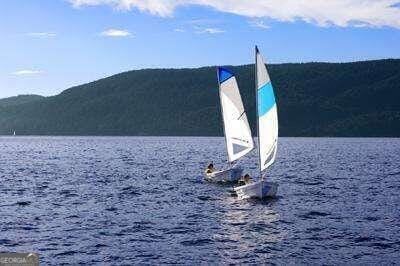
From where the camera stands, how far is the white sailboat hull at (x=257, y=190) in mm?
50250

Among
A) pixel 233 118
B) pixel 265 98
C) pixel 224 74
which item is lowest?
pixel 233 118

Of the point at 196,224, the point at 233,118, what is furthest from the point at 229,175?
the point at 196,224

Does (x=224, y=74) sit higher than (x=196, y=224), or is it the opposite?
(x=224, y=74)

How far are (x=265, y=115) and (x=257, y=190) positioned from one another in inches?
279

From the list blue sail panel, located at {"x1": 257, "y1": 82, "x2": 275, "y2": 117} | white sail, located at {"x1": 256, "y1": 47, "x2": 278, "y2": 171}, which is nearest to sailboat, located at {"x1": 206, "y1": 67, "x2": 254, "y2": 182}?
white sail, located at {"x1": 256, "y1": 47, "x2": 278, "y2": 171}

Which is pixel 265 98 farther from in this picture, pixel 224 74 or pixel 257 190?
pixel 224 74

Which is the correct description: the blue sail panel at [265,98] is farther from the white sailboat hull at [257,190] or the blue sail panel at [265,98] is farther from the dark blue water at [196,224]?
the dark blue water at [196,224]

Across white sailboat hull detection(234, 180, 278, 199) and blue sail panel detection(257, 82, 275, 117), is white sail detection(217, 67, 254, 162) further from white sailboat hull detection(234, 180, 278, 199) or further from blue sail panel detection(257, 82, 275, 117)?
blue sail panel detection(257, 82, 275, 117)

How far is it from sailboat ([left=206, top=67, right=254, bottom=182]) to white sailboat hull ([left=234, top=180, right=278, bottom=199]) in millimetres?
11878

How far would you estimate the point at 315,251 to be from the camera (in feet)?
101

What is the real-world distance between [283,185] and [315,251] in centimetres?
3856

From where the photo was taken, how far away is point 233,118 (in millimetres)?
63438

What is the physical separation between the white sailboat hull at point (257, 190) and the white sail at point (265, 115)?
2423mm

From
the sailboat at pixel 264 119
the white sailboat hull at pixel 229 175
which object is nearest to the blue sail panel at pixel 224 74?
the white sailboat hull at pixel 229 175
